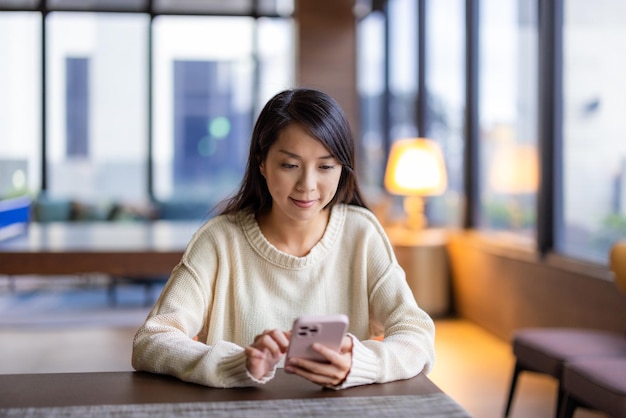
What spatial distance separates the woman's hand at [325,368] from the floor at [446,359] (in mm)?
2378

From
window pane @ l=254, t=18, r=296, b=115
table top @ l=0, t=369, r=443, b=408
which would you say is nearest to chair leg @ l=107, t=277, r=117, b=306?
window pane @ l=254, t=18, r=296, b=115

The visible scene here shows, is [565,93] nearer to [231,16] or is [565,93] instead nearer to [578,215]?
[578,215]

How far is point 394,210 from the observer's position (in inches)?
328

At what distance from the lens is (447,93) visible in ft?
22.6

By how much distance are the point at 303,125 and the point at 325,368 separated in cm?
50

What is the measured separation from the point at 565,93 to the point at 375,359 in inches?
134

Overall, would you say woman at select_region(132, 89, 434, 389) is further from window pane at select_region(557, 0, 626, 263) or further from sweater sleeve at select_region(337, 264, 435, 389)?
window pane at select_region(557, 0, 626, 263)

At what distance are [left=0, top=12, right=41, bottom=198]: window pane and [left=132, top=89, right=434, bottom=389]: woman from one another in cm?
855

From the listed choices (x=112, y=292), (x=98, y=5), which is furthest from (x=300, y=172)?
(x=98, y=5)

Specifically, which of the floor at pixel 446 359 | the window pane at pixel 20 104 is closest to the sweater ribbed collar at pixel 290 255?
the floor at pixel 446 359

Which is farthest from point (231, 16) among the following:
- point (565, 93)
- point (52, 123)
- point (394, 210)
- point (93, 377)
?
point (93, 377)

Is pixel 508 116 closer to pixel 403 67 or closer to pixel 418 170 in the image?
pixel 418 170

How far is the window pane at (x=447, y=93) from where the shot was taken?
6.55 metres

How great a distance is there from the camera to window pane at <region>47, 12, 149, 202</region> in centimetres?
1008
